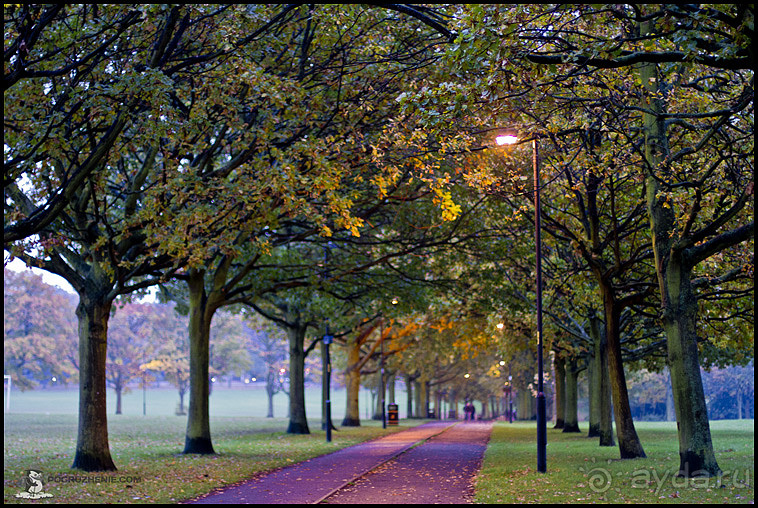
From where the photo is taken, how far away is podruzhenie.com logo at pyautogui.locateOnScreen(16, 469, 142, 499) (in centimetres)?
1339

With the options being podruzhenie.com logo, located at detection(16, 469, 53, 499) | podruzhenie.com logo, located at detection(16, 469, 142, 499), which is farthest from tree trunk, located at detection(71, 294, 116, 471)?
podruzhenie.com logo, located at detection(16, 469, 53, 499)

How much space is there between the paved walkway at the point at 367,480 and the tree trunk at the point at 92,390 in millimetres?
3784

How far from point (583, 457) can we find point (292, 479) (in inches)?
329

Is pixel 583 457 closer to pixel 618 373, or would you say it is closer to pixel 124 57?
pixel 618 373

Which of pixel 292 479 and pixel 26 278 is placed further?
pixel 26 278

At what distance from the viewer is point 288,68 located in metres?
16.7

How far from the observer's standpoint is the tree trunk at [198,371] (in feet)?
70.7

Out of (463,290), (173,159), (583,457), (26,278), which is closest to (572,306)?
(463,290)

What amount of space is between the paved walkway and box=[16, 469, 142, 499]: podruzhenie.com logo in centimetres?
259

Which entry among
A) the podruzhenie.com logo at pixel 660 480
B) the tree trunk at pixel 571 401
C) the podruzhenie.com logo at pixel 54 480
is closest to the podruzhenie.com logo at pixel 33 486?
the podruzhenie.com logo at pixel 54 480

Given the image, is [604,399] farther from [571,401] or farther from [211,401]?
[211,401]

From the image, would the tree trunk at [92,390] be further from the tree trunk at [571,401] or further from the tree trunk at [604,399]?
the tree trunk at [571,401]

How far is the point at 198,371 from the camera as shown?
21688mm

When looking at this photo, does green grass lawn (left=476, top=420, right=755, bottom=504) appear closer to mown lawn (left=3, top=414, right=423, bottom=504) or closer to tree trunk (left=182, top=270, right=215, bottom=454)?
mown lawn (left=3, top=414, right=423, bottom=504)
